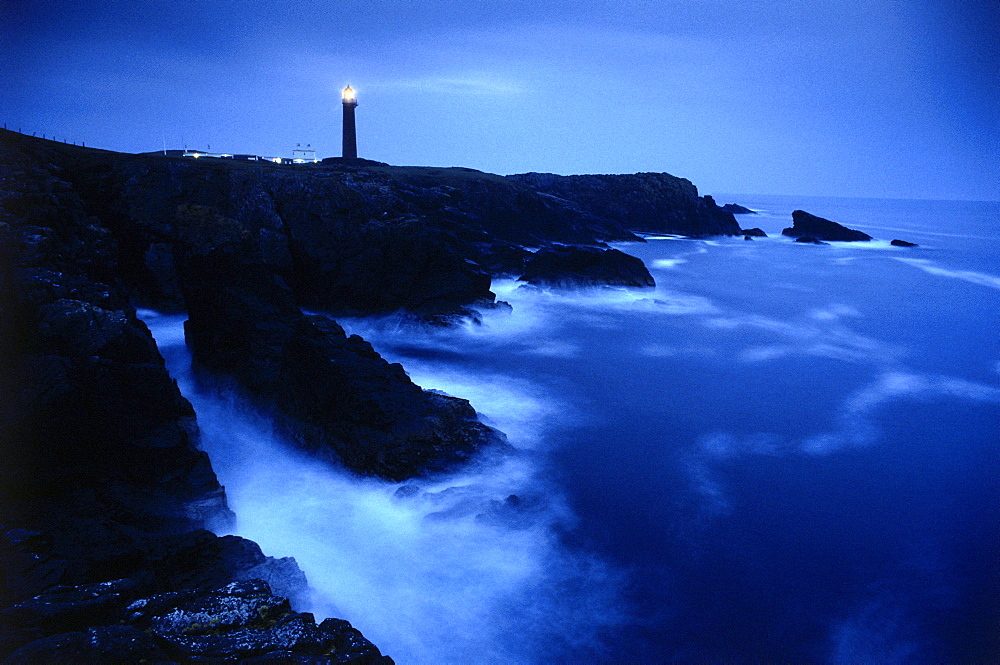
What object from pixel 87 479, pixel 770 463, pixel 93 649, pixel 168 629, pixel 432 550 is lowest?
pixel 432 550

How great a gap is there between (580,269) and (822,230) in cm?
4484

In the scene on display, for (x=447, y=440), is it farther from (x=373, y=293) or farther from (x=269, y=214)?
(x=269, y=214)

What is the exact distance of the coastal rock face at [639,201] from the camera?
61.6 metres

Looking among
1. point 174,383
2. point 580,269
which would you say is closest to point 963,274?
point 580,269

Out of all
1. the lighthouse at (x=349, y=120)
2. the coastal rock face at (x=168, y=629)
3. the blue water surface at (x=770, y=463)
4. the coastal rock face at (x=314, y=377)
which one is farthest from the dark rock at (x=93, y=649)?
the lighthouse at (x=349, y=120)

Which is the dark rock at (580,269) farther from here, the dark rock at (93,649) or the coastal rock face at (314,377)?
the dark rock at (93,649)

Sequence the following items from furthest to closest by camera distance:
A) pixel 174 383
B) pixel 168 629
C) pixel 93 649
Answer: pixel 174 383
pixel 168 629
pixel 93 649

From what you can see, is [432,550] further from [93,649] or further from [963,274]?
[963,274]

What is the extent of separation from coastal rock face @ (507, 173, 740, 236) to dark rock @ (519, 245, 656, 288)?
102 feet

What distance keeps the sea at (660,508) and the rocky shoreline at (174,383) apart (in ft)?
3.23

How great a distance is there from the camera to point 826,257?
48.0 meters

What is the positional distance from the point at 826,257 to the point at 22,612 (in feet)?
178

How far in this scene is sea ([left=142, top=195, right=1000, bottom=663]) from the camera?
768 centimetres

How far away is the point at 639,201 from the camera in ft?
204
